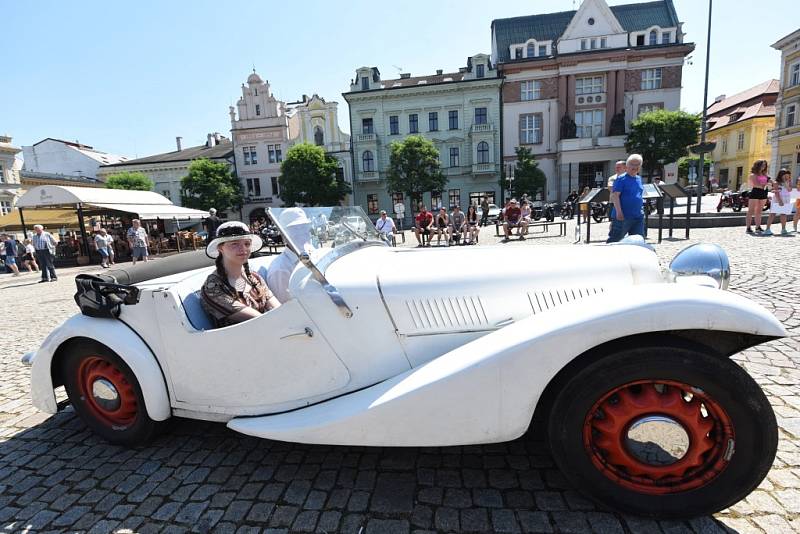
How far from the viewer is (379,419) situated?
1.84m

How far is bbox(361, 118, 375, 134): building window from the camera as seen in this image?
37.8 m

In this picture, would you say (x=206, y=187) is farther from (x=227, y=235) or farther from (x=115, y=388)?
(x=227, y=235)

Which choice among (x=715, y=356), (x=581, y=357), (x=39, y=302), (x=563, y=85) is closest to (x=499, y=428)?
(x=581, y=357)

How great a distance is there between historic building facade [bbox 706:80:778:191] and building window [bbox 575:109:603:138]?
1579 cm

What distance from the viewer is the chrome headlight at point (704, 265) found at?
2381 mm

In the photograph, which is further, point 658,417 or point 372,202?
point 372,202

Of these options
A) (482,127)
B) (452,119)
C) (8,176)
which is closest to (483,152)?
(482,127)

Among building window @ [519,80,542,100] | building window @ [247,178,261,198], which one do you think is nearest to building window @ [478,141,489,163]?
building window @ [519,80,542,100]

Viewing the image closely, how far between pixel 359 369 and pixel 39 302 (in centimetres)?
983

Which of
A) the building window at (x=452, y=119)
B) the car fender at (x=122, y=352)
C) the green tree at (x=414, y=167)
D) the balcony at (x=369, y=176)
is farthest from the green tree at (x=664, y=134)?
the car fender at (x=122, y=352)

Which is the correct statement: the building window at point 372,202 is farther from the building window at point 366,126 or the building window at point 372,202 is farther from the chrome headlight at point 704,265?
the chrome headlight at point 704,265

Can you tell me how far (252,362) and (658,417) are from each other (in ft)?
6.45

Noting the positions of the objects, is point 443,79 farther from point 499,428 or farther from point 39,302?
point 499,428

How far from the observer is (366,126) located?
38000 mm
